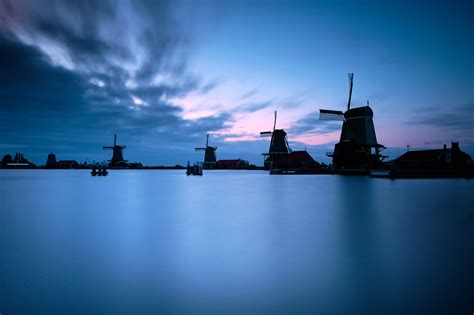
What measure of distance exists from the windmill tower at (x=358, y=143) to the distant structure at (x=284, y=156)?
15.7m

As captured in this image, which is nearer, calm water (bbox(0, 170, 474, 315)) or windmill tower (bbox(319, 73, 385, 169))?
calm water (bbox(0, 170, 474, 315))

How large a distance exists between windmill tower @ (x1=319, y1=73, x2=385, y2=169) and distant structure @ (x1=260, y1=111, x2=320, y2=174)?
15723 mm

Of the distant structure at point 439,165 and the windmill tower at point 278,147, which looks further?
the windmill tower at point 278,147

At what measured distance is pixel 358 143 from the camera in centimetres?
4500

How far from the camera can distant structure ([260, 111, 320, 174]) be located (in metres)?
63.2

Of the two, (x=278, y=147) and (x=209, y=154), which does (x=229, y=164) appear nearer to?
(x=209, y=154)

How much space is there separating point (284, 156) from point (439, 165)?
31.7 meters

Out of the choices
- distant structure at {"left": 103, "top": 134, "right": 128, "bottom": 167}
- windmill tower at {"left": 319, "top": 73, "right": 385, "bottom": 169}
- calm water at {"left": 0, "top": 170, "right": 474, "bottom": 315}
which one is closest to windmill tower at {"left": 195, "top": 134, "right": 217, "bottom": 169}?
distant structure at {"left": 103, "top": 134, "right": 128, "bottom": 167}

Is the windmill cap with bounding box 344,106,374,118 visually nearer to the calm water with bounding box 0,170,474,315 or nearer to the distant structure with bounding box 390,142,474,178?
the distant structure with bounding box 390,142,474,178

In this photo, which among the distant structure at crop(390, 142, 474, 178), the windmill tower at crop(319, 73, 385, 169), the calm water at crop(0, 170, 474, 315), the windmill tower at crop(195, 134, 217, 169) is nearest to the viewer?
the calm water at crop(0, 170, 474, 315)

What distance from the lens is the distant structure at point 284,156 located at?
63219 mm

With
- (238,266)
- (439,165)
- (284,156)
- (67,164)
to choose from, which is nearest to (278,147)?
(284,156)

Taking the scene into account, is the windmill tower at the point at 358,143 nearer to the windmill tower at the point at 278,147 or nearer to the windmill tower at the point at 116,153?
the windmill tower at the point at 278,147

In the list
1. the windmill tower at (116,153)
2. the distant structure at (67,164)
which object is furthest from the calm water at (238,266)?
the distant structure at (67,164)
